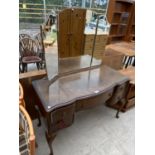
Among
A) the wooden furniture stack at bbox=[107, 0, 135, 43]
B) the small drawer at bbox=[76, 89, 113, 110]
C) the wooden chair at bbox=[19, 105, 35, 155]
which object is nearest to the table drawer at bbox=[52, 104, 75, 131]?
the small drawer at bbox=[76, 89, 113, 110]

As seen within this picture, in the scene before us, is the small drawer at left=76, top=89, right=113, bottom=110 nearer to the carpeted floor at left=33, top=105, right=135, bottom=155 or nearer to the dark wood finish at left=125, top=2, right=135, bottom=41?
the carpeted floor at left=33, top=105, right=135, bottom=155

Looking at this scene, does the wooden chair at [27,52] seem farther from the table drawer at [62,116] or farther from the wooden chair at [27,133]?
the wooden chair at [27,133]

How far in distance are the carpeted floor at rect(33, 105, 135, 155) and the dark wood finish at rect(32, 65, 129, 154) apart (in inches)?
10.8

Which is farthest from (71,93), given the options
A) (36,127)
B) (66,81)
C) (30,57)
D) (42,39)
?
(30,57)

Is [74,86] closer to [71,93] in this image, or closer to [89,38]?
[71,93]

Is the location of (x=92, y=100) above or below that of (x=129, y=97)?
above

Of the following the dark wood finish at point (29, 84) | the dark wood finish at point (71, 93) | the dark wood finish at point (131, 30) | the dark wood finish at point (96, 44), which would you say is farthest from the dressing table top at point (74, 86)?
the dark wood finish at point (131, 30)

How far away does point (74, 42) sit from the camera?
1755 mm

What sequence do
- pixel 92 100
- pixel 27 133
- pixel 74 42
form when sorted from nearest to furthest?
pixel 27 133, pixel 92 100, pixel 74 42

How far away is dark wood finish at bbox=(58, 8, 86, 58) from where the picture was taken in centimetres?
154

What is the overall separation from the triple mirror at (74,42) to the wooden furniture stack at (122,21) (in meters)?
1.38

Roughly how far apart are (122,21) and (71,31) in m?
2.12

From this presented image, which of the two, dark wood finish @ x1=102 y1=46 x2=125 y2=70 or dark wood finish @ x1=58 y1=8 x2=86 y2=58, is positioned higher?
dark wood finish @ x1=58 y1=8 x2=86 y2=58

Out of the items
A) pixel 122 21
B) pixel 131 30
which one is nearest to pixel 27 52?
pixel 122 21
